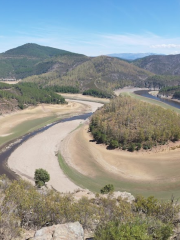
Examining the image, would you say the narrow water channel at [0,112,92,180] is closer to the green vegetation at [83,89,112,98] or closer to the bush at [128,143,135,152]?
the bush at [128,143,135,152]

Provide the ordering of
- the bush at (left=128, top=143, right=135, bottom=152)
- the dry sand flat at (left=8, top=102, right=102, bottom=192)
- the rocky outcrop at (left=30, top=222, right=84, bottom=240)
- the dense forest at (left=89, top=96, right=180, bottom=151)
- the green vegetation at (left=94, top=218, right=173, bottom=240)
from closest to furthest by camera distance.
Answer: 1. the green vegetation at (left=94, top=218, right=173, bottom=240)
2. the rocky outcrop at (left=30, top=222, right=84, bottom=240)
3. the dry sand flat at (left=8, top=102, right=102, bottom=192)
4. the bush at (left=128, top=143, right=135, bottom=152)
5. the dense forest at (left=89, top=96, right=180, bottom=151)

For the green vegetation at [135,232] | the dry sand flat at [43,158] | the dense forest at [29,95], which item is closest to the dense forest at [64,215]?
the green vegetation at [135,232]

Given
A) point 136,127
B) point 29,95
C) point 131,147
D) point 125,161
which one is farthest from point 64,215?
point 29,95

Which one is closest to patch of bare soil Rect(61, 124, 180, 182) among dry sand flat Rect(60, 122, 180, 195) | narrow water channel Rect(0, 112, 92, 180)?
dry sand flat Rect(60, 122, 180, 195)

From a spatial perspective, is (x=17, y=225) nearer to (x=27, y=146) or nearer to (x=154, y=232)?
(x=154, y=232)

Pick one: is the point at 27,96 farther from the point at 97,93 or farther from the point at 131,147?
the point at 131,147

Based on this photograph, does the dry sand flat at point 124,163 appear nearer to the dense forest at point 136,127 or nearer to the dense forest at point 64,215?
the dense forest at point 136,127
